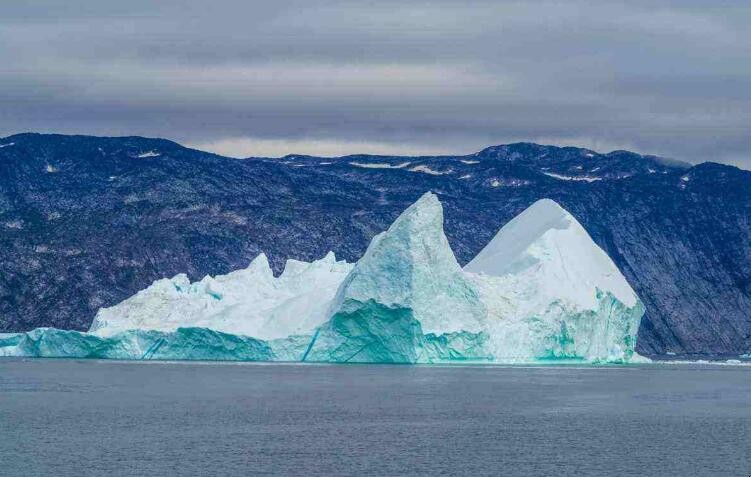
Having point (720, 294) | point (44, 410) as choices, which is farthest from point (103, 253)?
point (44, 410)

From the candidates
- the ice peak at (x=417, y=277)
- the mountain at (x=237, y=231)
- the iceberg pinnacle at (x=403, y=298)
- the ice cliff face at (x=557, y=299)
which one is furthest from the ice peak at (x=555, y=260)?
the mountain at (x=237, y=231)

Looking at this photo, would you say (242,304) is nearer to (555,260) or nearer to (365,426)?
(555,260)

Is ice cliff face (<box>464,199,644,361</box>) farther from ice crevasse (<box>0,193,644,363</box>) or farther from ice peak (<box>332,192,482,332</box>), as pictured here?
ice peak (<box>332,192,482,332</box>)

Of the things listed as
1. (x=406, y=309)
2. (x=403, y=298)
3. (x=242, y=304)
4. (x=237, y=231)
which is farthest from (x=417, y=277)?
(x=237, y=231)

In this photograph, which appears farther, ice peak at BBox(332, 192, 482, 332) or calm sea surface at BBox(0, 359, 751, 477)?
ice peak at BBox(332, 192, 482, 332)

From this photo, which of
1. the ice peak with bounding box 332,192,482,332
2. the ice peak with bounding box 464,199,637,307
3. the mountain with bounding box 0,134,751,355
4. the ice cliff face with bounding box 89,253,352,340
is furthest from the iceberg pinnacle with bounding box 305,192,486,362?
the mountain with bounding box 0,134,751,355
